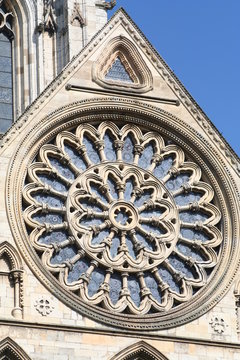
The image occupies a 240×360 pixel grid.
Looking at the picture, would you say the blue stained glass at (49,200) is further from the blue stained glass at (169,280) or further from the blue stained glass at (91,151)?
the blue stained glass at (169,280)

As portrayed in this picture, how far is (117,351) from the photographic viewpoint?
92.2 ft

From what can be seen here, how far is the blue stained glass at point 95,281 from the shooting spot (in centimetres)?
2872

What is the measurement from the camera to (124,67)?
30844 millimetres

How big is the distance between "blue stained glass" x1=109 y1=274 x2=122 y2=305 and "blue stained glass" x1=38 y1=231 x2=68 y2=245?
3.07 feet

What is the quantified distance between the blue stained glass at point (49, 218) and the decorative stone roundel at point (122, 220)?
1 cm

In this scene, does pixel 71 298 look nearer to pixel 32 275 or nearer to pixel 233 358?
pixel 32 275

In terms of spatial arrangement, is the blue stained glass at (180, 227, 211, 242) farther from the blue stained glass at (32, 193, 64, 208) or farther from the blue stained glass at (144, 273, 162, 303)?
the blue stained glass at (32, 193, 64, 208)

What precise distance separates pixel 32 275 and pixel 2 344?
128cm

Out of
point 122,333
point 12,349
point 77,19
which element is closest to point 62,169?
point 122,333

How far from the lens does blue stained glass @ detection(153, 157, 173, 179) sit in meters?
30.0

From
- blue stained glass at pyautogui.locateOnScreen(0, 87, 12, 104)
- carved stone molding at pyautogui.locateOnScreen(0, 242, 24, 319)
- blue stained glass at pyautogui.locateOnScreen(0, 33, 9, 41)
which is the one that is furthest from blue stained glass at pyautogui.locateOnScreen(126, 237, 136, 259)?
blue stained glass at pyautogui.locateOnScreen(0, 33, 9, 41)

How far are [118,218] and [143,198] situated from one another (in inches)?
22.5

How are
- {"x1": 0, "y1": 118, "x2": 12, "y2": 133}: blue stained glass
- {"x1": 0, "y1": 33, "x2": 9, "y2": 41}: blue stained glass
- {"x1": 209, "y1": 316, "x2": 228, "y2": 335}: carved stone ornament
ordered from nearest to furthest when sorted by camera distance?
{"x1": 209, "y1": 316, "x2": 228, "y2": 335}: carved stone ornament
{"x1": 0, "y1": 118, "x2": 12, "y2": 133}: blue stained glass
{"x1": 0, "y1": 33, "x2": 9, "y2": 41}: blue stained glass

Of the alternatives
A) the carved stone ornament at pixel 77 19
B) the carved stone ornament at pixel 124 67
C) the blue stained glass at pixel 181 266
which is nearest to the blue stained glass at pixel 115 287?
the blue stained glass at pixel 181 266
